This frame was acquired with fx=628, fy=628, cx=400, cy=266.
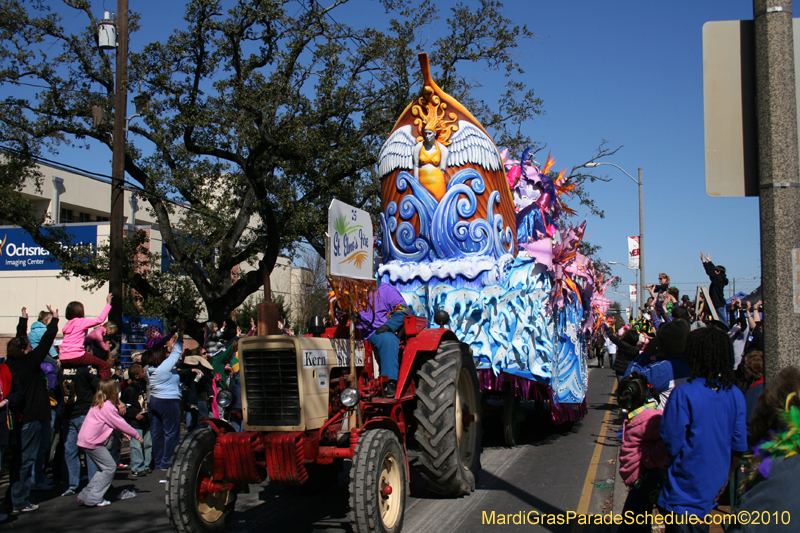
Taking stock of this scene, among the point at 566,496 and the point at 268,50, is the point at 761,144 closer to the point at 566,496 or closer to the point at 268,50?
the point at 566,496

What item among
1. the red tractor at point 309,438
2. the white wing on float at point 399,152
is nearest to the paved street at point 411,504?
the red tractor at point 309,438

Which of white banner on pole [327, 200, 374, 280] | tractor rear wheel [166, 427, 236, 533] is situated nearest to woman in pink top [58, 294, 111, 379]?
tractor rear wheel [166, 427, 236, 533]

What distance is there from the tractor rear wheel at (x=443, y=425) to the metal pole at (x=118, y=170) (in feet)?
25.9

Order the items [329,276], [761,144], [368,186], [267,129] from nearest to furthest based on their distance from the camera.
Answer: [761,144], [329,276], [267,129], [368,186]

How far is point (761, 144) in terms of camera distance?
3.01m

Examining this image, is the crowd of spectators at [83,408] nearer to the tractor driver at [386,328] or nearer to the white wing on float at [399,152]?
the tractor driver at [386,328]

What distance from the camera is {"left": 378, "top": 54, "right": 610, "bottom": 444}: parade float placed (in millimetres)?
7992

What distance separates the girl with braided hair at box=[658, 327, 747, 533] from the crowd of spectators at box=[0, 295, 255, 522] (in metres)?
4.14

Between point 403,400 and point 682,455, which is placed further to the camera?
point 403,400

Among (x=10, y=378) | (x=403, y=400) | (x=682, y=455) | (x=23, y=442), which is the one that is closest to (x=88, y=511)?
(x=23, y=442)

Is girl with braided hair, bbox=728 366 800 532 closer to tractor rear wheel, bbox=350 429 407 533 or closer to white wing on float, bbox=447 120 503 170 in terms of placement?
tractor rear wheel, bbox=350 429 407 533

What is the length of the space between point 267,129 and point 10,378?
951cm

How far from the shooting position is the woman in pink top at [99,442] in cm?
657

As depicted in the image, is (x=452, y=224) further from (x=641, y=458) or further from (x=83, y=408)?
(x=83, y=408)
